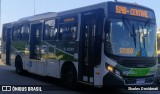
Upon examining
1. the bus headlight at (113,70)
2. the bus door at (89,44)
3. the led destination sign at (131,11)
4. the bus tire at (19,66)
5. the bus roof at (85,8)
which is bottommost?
the bus tire at (19,66)

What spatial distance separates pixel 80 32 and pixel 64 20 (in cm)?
162

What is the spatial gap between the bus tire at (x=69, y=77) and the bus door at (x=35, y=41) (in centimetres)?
280

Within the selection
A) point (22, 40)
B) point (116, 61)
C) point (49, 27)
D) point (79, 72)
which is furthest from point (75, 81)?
point (22, 40)

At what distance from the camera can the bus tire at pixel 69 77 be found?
12508mm

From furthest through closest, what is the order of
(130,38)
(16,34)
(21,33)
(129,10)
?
(16,34), (21,33), (129,10), (130,38)

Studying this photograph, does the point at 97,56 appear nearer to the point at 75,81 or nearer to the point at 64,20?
the point at 75,81

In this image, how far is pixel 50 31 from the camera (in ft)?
47.5

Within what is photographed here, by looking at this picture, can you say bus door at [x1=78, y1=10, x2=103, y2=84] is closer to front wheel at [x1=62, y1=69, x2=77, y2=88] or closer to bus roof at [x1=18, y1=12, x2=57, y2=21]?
front wheel at [x1=62, y1=69, x2=77, y2=88]

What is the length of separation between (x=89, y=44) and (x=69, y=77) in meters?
2.02

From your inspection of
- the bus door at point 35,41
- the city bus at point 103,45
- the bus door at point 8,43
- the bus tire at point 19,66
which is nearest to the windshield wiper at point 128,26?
the city bus at point 103,45

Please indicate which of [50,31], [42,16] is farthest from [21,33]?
[50,31]

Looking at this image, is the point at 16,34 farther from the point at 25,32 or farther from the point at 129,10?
the point at 129,10

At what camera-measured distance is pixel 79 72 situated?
12.0 m

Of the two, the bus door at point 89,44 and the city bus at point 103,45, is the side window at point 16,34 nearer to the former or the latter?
the city bus at point 103,45
